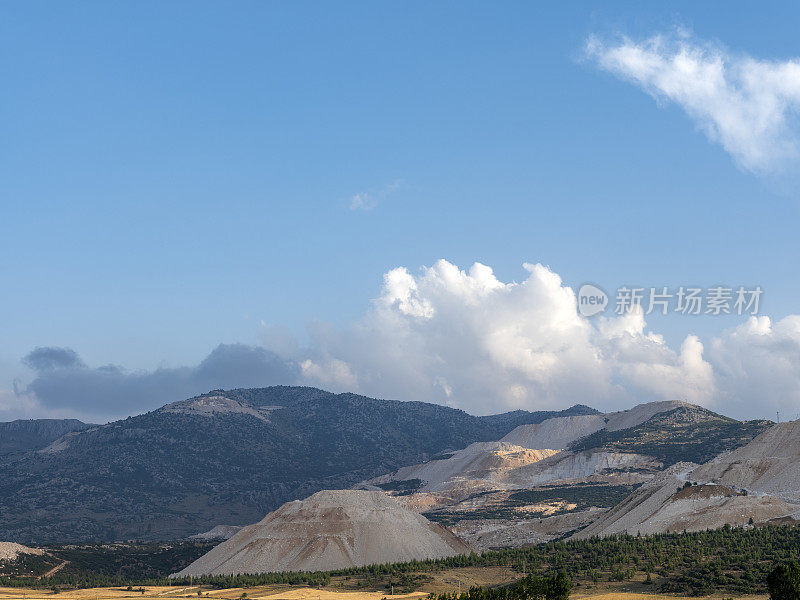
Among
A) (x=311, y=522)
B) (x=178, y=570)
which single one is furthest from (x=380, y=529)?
(x=178, y=570)

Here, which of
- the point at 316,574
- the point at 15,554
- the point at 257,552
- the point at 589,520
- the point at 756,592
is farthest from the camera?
the point at 589,520

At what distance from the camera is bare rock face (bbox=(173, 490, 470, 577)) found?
498 feet

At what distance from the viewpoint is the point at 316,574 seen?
5226 inches

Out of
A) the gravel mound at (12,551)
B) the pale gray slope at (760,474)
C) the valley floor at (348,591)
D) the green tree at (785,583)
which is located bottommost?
the valley floor at (348,591)

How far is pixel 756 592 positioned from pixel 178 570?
12588cm

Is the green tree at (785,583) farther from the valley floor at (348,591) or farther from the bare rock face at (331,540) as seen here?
the bare rock face at (331,540)

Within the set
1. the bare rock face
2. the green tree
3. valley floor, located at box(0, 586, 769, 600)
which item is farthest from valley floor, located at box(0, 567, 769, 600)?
the bare rock face

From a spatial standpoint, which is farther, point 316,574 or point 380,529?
point 380,529

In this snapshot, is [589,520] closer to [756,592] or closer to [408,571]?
Result: [408,571]

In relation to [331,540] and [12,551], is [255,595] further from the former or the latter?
[12,551]

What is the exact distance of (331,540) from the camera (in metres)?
156

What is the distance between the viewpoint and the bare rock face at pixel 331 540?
15188 centimetres

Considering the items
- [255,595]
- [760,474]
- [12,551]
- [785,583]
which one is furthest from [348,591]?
[760,474]

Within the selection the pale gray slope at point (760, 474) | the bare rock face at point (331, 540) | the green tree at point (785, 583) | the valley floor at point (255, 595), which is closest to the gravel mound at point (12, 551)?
the bare rock face at point (331, 540)
